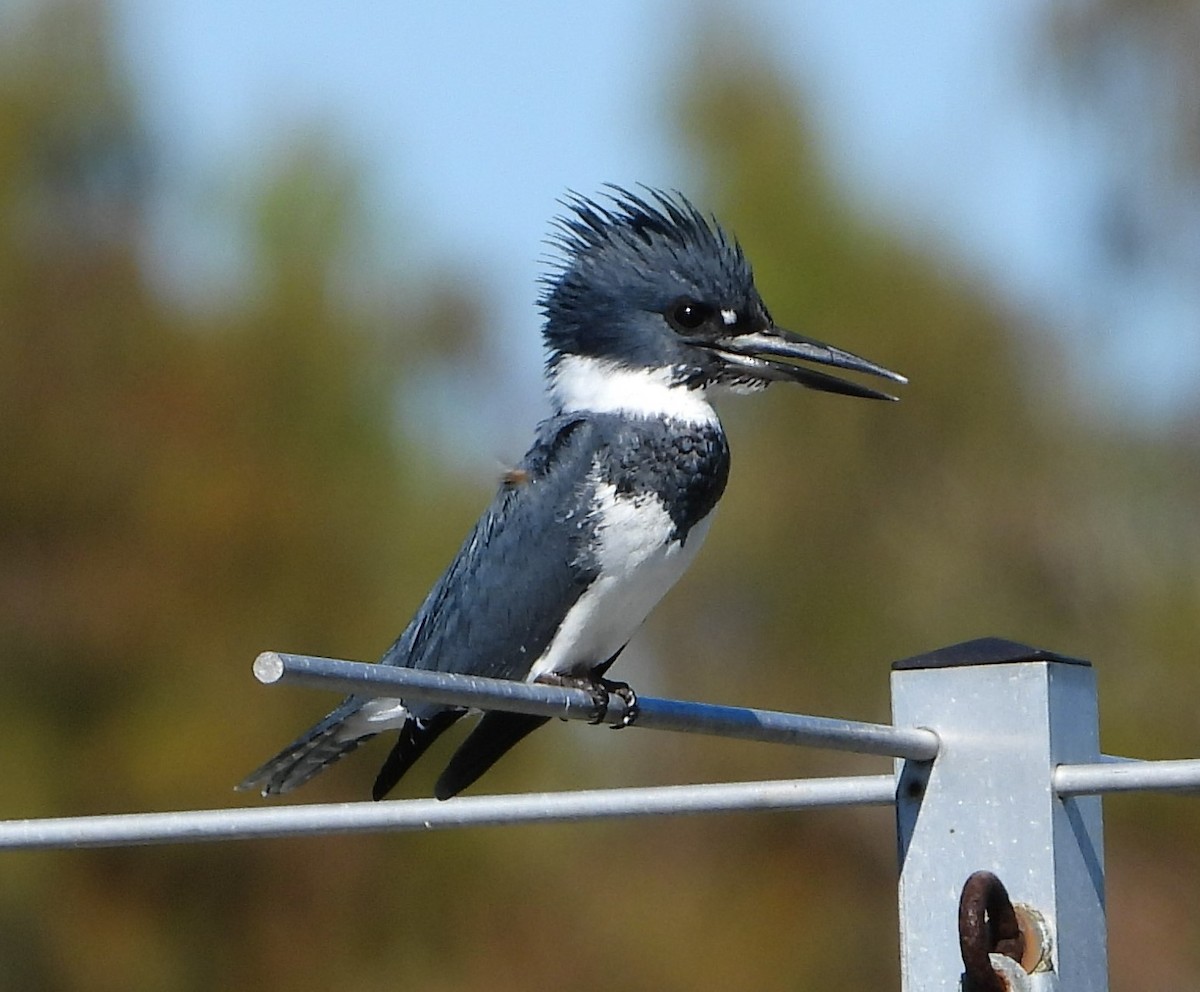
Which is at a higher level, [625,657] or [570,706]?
[625,657]

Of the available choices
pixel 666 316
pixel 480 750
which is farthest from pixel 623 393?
pixel 480 750

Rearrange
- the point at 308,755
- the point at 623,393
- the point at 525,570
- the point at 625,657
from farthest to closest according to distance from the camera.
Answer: the point at 625,657 → the point at 623,393 → the point at 525,570 → the point at 308,755

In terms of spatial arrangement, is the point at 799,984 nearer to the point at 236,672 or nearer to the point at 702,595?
the point at 702,595

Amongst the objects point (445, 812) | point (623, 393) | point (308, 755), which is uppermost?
point (623, 393)

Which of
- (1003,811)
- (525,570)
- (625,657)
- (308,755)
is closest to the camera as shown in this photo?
(1003,811)

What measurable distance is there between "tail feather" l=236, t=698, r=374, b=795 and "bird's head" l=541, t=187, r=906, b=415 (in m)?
0.63

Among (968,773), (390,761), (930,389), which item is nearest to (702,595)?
(930,389)

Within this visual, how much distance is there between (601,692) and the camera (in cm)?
243

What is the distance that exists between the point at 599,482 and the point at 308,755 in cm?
51

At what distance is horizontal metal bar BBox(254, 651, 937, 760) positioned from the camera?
1.37 meters

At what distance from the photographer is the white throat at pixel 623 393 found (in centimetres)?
287

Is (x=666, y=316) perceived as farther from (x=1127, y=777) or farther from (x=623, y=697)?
(x=1127, y=777)

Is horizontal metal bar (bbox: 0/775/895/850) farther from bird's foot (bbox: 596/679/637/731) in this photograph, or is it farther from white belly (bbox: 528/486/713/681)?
white belly (bbox: 528/486/713/681)

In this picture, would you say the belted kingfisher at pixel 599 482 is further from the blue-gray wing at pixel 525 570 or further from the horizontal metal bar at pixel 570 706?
the horizontal metal bar at pixel 570 706
